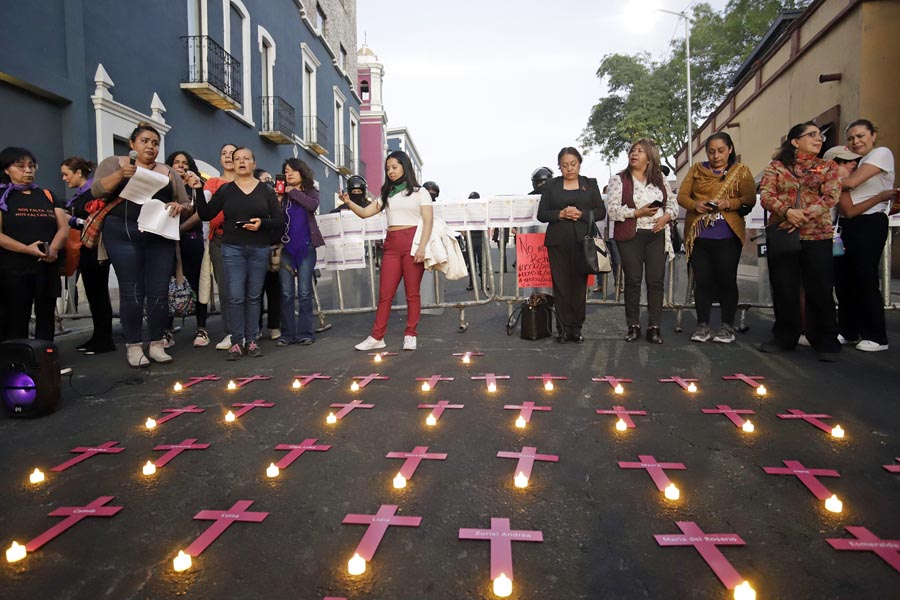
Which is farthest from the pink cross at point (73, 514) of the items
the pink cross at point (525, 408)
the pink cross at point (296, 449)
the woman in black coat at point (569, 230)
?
the woman in black coat at point (569, 230)

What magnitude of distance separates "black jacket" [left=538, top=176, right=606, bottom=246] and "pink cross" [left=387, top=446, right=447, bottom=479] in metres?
3.41

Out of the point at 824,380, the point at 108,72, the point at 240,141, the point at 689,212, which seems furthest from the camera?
the point at 240,141

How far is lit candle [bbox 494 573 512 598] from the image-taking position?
175 cm

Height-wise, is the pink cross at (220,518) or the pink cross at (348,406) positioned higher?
the pink cross at (348,406)

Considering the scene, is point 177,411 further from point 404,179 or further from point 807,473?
point 807,473

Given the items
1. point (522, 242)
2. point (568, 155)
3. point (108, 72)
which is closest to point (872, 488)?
point (568, 155)

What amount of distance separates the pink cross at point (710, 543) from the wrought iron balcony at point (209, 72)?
1406 cm

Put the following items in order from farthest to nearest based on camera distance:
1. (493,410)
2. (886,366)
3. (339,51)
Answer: (339,51), (886,366), (493,410)

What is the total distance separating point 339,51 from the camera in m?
29.2

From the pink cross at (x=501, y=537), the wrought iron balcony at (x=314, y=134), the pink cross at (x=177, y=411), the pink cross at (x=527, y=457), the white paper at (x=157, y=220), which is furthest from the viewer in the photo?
the wrought iron balcony at (x=314, y=134)

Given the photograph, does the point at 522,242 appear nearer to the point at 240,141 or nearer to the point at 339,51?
the point at 240,141

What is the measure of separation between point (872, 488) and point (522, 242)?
15.1ft

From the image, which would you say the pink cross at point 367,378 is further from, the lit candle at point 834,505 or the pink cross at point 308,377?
the lit candle at point 834,505

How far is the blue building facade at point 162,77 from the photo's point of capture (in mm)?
8891
